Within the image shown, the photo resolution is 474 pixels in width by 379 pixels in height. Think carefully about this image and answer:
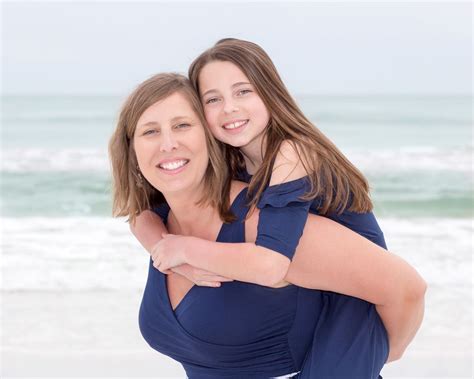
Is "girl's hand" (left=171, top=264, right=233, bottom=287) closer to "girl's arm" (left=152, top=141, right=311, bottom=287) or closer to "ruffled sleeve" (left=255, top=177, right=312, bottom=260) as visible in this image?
"girl's arm" (left=152, top=141, right=311, bottom=287)

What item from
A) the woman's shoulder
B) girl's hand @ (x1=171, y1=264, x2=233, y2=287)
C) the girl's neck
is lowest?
girl's hand @ (x1=171, y1=264, x2=233, y2=287)

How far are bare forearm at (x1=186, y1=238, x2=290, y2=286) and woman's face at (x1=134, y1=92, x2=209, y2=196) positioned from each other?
0.22 metres

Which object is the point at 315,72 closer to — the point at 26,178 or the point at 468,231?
the point at 26,178

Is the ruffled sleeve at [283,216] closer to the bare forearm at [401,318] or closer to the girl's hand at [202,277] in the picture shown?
the girl's hand at [202,277]

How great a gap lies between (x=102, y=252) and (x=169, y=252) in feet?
20.6

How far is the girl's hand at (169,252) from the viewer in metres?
2.26

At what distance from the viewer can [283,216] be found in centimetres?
215

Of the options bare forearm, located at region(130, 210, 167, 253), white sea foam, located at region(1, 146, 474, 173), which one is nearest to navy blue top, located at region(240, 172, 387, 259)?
bare forearm, located at region(130, 210, 167, 253)

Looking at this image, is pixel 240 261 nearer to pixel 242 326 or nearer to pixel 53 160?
pixel 242 326

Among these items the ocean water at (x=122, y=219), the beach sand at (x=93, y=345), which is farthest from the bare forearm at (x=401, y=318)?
the beach sand at (x=93, y=345)

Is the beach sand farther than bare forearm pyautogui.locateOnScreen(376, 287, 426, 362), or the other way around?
the beach sand

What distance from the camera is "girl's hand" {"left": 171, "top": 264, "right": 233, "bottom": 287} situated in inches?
85.1

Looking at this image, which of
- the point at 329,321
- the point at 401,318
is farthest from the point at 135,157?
the point at 401,318

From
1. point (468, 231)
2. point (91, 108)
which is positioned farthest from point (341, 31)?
point (468, 231)
